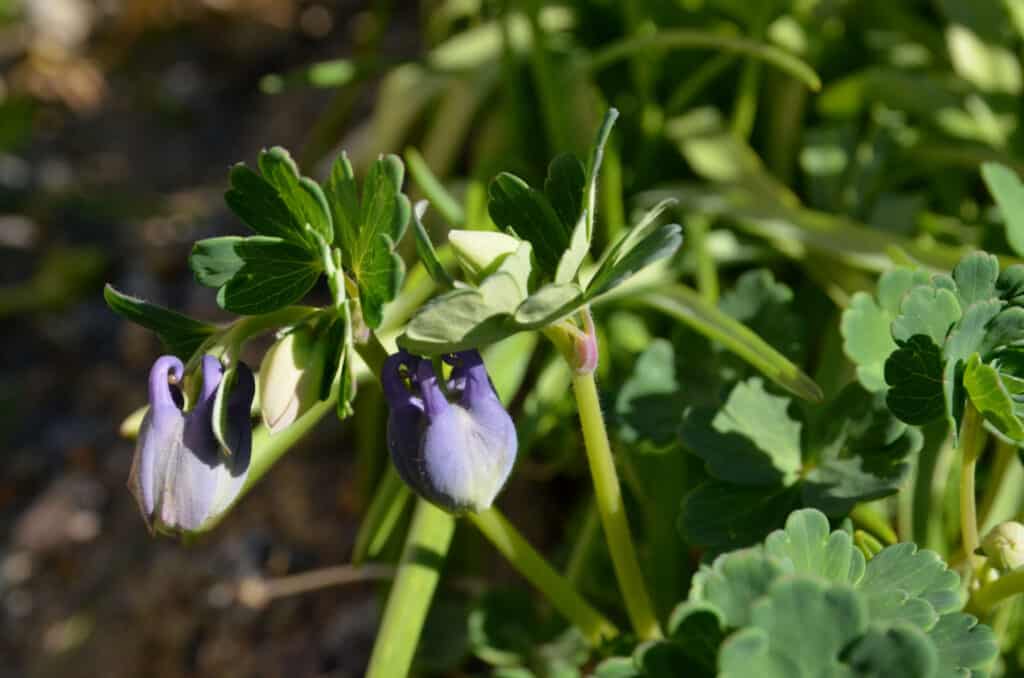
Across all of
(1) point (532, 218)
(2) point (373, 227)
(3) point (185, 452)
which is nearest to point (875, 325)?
(1) point (532, 218)

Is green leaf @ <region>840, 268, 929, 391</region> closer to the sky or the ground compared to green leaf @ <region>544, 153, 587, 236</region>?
closer to the ground

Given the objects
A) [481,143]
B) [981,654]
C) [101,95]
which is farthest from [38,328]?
[981,654]

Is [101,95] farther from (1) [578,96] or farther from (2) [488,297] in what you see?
(2) [488,297]

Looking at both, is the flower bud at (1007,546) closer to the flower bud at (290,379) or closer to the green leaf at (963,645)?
the green leaf at (963,645)

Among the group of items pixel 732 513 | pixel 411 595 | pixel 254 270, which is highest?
pixel 254 270

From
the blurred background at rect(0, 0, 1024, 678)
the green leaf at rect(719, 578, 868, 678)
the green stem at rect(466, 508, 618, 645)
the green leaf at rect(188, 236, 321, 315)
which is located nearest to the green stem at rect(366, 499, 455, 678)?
the green stem at rect(466, 508, 618, 645)

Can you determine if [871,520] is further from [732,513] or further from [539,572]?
[539,572]

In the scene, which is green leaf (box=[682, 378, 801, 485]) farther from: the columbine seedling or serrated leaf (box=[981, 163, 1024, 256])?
serrated leaf (box=[981, 163, 1024, 256])
